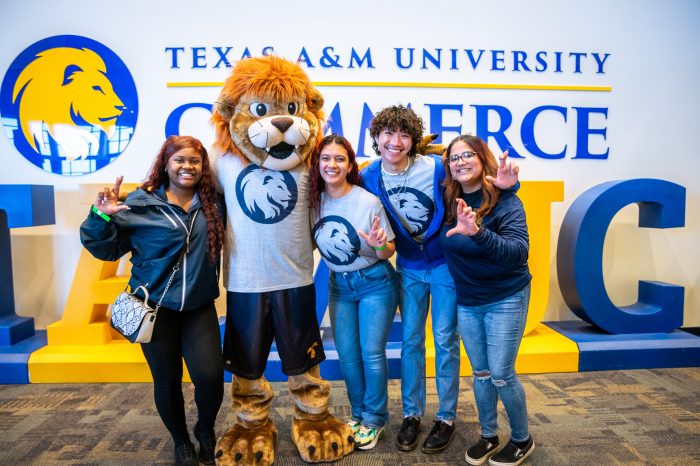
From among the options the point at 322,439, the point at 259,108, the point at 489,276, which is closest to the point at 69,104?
the point at 259,108

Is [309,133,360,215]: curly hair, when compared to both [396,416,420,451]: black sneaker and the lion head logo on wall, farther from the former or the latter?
the lion head logo on wall

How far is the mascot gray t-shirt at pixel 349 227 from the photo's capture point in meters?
1.94

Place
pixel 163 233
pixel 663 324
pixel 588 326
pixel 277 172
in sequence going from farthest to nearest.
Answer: pixel 588 326 < pixel 663 324 < pixel 277 172 < pixel 163 233

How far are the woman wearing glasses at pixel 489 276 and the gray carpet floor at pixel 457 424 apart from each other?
0.35 meters

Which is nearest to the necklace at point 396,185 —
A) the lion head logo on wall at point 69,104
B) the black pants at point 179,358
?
the black pants at point 179,358

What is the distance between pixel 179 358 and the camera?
1.92 meters

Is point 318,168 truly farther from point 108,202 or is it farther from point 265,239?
point 108,202

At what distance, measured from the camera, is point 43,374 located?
2.84 metres

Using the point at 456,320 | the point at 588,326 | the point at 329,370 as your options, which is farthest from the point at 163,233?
the point at 588,326

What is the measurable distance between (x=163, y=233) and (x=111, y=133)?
1.99 meters

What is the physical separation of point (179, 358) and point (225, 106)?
3.50 feet

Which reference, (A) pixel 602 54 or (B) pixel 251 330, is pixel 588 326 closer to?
(A) pixel 602 54

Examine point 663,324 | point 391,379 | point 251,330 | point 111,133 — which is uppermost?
point 111,133

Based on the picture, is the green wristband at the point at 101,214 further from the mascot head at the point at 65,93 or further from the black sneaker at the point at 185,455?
the mascot head at the point at 65,93
